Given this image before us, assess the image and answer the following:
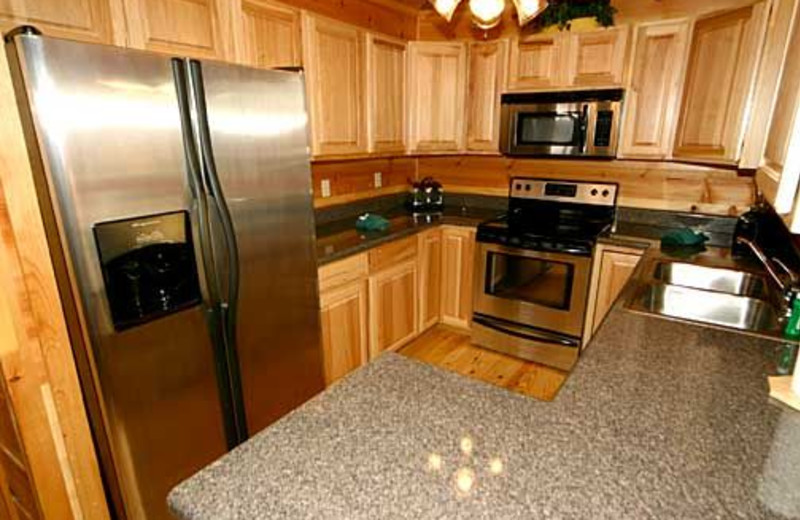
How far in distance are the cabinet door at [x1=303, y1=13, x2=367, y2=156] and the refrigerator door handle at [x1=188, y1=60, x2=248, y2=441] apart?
100 cm

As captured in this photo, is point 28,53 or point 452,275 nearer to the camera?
point 28,53

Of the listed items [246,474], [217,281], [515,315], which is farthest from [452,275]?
[246,474]

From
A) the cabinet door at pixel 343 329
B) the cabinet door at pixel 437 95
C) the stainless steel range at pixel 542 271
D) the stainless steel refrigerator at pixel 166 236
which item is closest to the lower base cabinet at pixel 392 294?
the cabinet door at pixel 343 329

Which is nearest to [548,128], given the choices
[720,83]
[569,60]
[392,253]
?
[569,60]

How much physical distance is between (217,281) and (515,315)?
2.11m

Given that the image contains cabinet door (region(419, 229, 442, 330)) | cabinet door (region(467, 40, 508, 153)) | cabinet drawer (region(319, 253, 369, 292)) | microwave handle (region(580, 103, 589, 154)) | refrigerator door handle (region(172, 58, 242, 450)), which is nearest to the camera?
refrigerator door handle (region(172, 58, 242, 450))

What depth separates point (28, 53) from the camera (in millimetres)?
1037

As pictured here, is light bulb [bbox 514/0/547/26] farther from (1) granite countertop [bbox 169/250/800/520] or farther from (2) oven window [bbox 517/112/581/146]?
(2) oven window [bbox 517/112/581/146]

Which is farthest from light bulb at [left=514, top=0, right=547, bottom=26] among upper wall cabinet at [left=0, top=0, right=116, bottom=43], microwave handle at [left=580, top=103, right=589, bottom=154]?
upper wall cabinet at [left=0, top=0, right=116, bottom=43]

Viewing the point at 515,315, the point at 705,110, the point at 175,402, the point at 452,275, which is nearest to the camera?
the point at 175,402

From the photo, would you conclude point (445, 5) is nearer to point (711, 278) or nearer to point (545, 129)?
point (545, 129)

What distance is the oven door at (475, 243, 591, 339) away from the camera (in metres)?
2.71

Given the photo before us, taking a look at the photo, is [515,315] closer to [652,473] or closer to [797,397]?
[797,397]

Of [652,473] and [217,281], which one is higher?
[217,281]
